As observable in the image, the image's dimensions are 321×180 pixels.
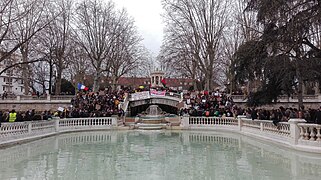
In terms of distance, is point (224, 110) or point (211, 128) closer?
point (211, 128)

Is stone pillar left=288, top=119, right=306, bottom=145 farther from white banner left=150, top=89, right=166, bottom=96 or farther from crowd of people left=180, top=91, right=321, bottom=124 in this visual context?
white banner left=150, top=89, right=166, bottom=96

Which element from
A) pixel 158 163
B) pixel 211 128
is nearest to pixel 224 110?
pixel 211 128

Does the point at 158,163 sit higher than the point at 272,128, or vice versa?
the point at 272,128

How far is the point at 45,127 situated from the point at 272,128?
43.2ft

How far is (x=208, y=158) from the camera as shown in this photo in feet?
34.6

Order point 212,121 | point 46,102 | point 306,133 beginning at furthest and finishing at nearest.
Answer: point 46,102 → point 212,121 → point 306,133

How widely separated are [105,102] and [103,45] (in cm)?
1214

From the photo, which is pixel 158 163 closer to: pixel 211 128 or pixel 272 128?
pixel 272 128

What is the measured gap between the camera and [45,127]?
1798 cm

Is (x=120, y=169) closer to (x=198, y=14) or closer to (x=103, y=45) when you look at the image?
(x=198, y=14)

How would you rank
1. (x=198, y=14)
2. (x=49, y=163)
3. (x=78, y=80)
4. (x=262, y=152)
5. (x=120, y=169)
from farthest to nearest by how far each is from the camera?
(x=78, y=80), (x=198, y=14), (x=262, y=152), (x=49, y=163), (x=120, y=169)

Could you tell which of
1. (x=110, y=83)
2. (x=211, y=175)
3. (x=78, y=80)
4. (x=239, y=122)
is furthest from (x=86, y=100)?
(x=110, y=83)

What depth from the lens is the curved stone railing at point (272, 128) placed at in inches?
448

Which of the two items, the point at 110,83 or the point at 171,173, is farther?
the point at 110,83
